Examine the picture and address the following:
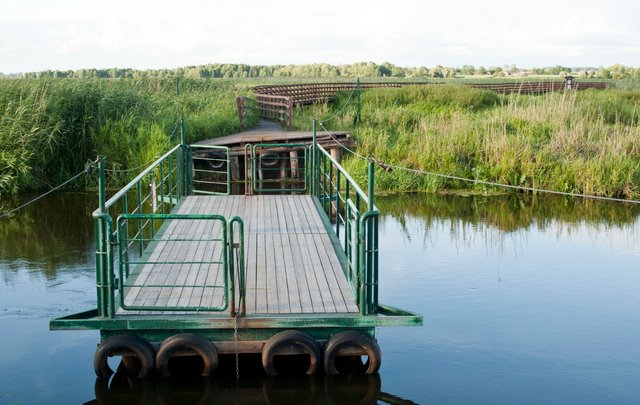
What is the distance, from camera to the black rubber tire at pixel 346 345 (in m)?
7.66

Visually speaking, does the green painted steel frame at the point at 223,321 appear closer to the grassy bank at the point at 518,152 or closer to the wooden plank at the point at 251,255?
the wooden plank at the point at 251,255

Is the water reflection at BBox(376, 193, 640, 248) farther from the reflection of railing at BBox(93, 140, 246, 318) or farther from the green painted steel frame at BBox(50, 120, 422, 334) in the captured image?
the green painted steel frame at BBox(50, 120, 422, 334)

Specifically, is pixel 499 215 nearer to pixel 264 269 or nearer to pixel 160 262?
pixel 264 269

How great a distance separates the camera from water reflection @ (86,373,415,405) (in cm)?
762

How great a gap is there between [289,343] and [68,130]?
574 inches

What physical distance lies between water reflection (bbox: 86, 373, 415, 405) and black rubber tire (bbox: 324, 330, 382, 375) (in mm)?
230

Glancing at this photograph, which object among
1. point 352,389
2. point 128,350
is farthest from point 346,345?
point 128,350

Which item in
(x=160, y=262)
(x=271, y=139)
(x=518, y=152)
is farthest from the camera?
(x=271, y=139)

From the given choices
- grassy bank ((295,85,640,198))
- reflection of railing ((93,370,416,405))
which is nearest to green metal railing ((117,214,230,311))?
reflection of railing ((93,370,416,405))

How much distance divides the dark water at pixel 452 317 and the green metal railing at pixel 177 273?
79cm

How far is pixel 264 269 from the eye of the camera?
30.3 feet

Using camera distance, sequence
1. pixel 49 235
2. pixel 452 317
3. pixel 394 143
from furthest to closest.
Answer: pixel 394 143, pixel 49 235, pixel 452 317

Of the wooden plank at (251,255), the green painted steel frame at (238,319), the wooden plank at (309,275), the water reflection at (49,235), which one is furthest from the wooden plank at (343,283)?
the water reflection at (49,235)

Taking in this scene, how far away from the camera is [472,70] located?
322ft
